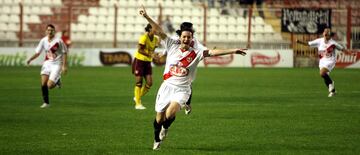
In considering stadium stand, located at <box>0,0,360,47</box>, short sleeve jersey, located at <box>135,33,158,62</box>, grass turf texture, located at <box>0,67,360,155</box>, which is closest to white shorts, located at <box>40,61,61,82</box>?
grass turf texture, located at <box>0,67,360,155</box>

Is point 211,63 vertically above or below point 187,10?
below

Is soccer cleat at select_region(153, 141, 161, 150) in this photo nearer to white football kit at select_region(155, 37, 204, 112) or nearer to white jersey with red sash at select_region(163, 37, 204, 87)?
white football kit at select_region(155, 37, 204, 112)

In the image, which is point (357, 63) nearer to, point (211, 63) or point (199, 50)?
point (211, 63)

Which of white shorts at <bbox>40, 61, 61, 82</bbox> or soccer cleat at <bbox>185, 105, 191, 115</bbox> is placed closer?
soccer cleat at <bbox>185, 105, 191, 115</bbox>

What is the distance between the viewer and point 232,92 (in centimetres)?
2561

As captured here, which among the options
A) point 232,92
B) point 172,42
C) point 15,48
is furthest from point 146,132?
point 15,48

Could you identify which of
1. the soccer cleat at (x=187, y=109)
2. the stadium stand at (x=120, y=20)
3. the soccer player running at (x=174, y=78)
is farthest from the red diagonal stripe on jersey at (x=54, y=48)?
the stadium stand at (x=120, y=20)

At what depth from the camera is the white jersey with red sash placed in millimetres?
12523

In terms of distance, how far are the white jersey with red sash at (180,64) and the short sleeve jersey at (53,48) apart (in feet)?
27.6

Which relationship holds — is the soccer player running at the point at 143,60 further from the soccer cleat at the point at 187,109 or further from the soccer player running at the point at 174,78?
the soccer player running at the point at 174,78

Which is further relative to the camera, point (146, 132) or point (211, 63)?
point (211, 63)

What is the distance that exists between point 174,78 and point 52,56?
877cm

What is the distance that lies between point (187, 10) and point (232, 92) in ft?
72.2

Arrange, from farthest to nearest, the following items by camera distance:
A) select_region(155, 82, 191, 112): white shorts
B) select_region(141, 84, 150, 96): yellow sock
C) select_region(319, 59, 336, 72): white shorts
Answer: select_region(319, 59, 336, 72): white shorts, select_region(141, 84, 150, 96): yellow sock, select_region(155, 82, 191, 112): white shorts
